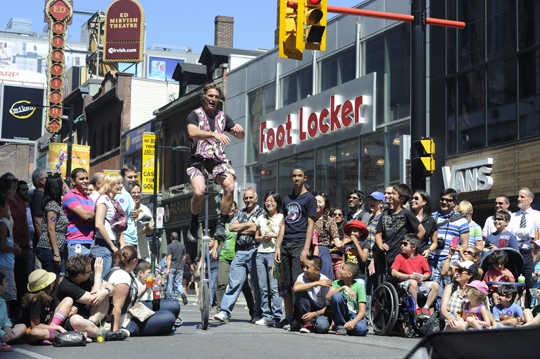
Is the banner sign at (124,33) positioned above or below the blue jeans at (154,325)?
above

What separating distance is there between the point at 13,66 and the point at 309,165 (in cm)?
9088

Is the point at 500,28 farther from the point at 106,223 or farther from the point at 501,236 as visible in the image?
the point at 106,223

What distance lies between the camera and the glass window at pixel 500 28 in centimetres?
2147

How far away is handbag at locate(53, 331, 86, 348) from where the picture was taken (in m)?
8.20

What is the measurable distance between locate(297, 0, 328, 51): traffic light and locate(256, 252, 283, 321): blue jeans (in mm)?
4060

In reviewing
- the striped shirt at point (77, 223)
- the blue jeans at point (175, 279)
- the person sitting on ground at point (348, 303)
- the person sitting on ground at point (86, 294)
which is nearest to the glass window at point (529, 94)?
the blue jeans at point (175, 279)

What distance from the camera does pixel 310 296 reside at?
10.3m

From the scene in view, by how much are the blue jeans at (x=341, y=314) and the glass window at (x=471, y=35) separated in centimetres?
1379

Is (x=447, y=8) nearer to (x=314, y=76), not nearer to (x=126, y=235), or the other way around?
(x=314, y=76)

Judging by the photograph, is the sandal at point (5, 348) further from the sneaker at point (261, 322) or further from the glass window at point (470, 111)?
the glass window at point (470, 111)

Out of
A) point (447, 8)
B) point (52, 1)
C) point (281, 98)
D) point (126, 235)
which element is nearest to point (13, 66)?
point (52, 1)

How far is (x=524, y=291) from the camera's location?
11.1 metres

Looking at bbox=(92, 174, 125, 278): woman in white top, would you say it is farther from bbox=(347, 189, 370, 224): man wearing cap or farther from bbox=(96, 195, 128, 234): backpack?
bbox=(347, 189, 370, 224): man wearing cap

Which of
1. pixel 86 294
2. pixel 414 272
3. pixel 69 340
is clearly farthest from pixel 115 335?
pixel 414 272
